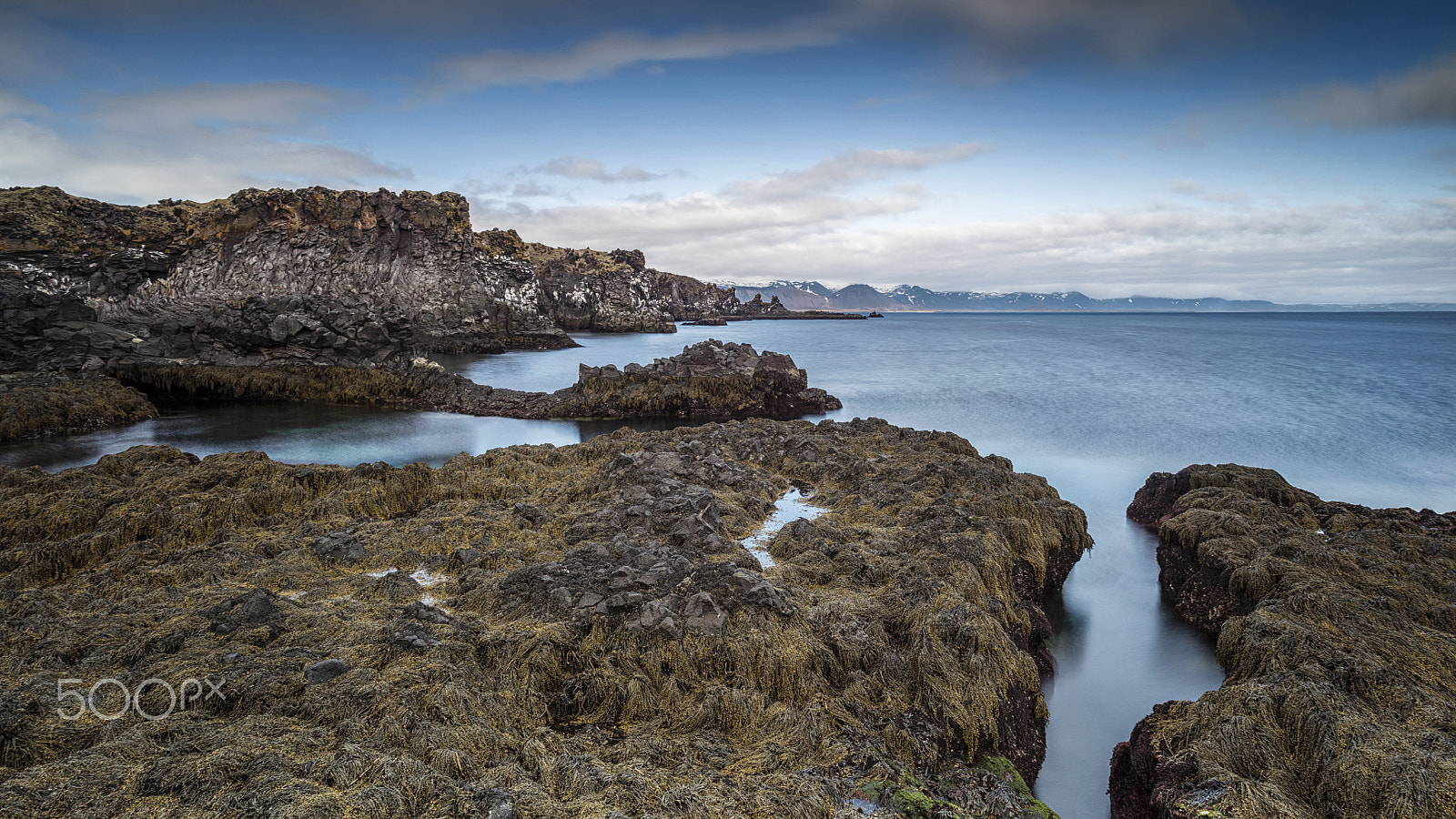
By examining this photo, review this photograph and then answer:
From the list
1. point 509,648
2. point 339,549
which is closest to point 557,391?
point 339,549

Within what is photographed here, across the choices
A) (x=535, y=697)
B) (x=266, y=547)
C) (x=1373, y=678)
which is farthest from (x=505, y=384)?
(x=1373, y=678)

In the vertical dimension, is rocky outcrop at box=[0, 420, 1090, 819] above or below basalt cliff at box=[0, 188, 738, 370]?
below

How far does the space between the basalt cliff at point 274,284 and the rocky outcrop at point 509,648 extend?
61.2 ft

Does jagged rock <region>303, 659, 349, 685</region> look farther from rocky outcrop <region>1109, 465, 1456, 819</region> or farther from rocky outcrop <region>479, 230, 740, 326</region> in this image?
rocky outcrop <region>479, 230, 740, 326</region>

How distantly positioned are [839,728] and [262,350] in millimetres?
28728

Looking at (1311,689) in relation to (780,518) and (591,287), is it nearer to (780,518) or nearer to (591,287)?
(780,518)

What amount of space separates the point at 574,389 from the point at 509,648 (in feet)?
59.4

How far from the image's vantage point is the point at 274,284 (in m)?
43.8

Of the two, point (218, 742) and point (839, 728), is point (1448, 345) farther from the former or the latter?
point (218, 742)

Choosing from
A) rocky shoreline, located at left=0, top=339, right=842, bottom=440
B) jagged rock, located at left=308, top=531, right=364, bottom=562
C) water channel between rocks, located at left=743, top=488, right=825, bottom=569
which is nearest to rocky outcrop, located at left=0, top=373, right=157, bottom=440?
rocky shoreline, located at left=0, top=339, right=842, bottom=440

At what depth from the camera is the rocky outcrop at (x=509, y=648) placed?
10.6ft

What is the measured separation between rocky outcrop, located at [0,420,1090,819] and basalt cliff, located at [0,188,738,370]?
18.7 metres

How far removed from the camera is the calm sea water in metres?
6.53

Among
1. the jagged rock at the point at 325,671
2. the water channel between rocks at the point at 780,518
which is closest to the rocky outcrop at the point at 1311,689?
the water channel between rocks at the point at 780,518
